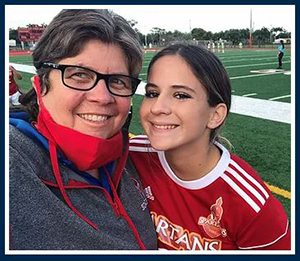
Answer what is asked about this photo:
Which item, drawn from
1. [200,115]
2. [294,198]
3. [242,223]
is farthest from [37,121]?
[294,198]

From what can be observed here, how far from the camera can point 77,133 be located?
1366 mm

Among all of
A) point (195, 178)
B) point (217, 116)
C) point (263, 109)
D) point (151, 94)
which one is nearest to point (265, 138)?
point (263, 109)

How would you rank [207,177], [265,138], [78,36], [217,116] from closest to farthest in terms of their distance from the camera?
[78,36] → [207,177] → [217,116] → [265,138]

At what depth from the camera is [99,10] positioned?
1.42 meters

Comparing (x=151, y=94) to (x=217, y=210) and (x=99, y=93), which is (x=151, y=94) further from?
(x=217, y=210)

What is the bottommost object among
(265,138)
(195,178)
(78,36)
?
(265,138)

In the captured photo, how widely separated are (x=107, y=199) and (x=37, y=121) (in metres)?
0.43

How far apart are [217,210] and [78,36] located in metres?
1.00

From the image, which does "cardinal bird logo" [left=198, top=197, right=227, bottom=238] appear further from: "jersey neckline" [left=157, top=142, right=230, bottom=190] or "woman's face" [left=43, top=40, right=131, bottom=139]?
"woman's face" [left=43, top=40, right=131, bottom=139]

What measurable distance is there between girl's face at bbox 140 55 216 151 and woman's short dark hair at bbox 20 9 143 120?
23 cm

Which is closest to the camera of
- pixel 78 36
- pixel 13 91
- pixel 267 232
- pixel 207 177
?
pixel 78 36

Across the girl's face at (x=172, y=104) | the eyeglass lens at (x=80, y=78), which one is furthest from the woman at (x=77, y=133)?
the girl's face at (x=172, y=104)

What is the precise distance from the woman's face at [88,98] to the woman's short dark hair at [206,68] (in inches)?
16.9

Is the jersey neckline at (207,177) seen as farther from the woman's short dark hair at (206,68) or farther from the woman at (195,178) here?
the woman's short dark hair at (206,68)
